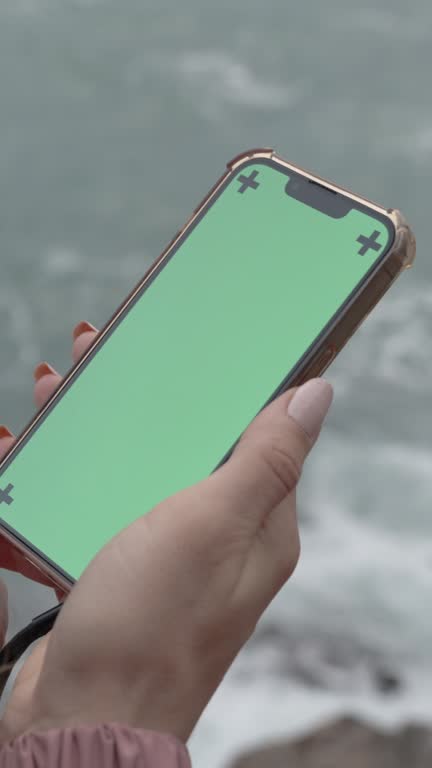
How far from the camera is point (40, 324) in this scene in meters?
1.46

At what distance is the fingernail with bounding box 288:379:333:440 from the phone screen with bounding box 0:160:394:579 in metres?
0.06

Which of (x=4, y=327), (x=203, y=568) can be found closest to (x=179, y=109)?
(x=4, y=327)

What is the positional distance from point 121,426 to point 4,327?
32.9 inches

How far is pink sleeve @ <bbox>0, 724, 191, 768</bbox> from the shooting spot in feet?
1.67

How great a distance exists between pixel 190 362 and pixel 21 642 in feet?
0.69

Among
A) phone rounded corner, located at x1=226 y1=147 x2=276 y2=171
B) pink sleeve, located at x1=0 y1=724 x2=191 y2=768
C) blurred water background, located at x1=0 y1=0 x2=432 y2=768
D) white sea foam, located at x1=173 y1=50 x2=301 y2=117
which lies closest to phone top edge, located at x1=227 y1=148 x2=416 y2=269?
phone rounded corner, located at x1=226 y1=147 x2=276 y2=171

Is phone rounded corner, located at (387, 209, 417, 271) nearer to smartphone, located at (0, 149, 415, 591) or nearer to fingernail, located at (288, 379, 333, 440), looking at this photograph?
smartphone, located at (0, 149, 415, 591)

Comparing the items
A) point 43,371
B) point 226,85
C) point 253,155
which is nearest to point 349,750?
point 43,371

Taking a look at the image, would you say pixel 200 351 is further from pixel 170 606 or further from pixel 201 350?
pixel 170 606

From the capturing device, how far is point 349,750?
42.0 inches

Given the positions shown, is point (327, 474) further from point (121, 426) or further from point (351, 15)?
point (351, 15)

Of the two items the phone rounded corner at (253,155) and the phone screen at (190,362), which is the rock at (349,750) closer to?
the phone screen at (190,362)

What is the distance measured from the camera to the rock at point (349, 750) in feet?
3.43

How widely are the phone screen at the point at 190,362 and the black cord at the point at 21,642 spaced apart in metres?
0.04
